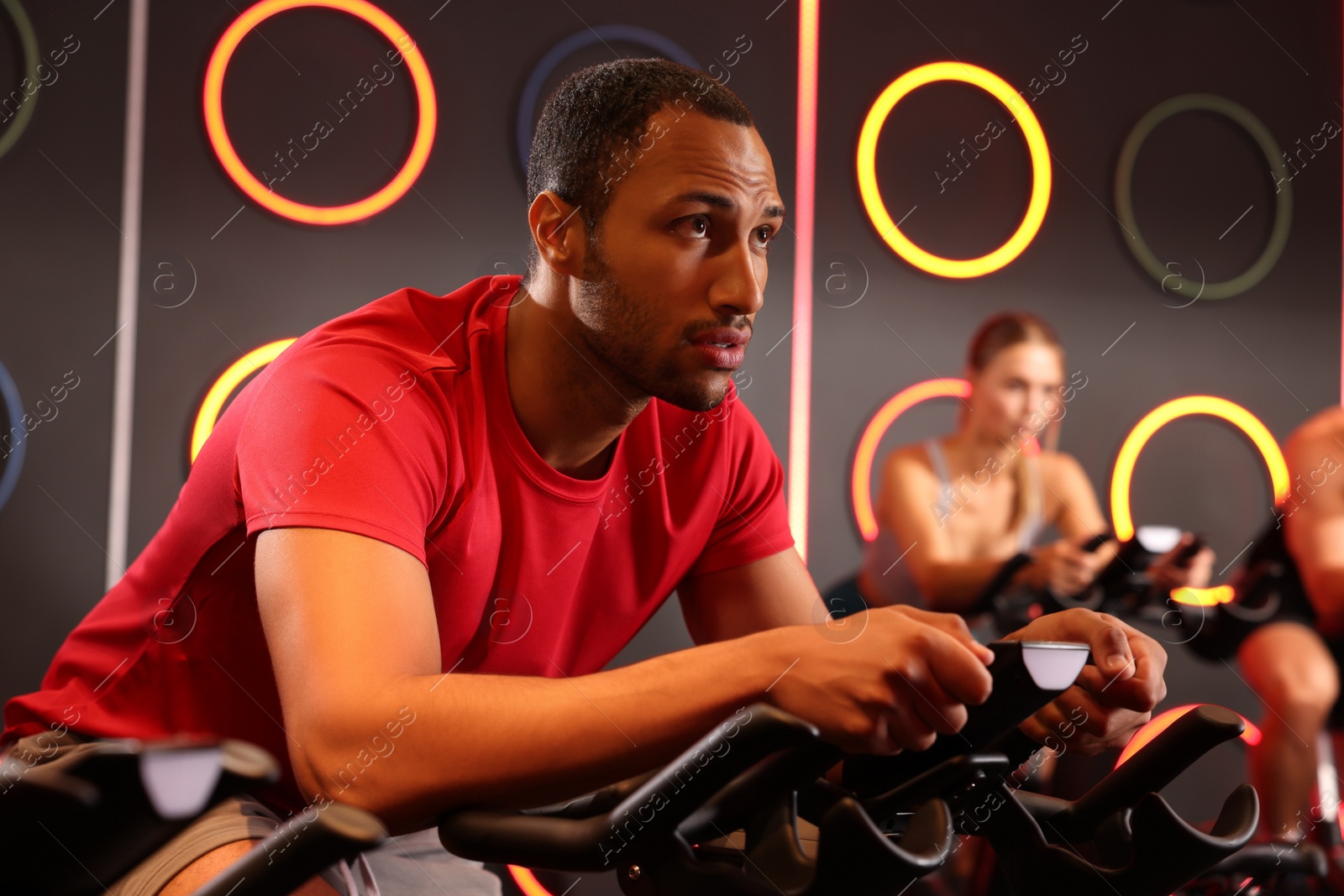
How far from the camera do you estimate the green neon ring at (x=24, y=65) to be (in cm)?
211

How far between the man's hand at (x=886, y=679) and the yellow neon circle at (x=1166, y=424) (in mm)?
2410

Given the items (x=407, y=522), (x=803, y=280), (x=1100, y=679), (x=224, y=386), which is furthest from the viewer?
(x=803, y=280)

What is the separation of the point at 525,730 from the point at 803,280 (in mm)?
2034

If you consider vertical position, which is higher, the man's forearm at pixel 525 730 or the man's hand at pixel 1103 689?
the man's forearm at pixel 525 730

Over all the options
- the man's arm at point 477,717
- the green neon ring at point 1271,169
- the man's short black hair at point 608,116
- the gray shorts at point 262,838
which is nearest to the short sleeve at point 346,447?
the man's arm at point 477,717

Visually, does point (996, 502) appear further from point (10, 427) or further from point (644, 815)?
point (644, 815)

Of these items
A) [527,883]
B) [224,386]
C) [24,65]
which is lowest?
[527,883]

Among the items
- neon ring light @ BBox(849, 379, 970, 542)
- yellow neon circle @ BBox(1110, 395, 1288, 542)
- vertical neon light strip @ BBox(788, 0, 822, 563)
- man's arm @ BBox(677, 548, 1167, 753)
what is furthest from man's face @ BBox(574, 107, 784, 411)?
yellow neon circle @ BBox(1110, 395, 1288, 542)

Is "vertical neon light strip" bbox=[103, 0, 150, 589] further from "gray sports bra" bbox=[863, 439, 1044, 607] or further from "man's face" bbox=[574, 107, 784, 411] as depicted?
"gray sports bra" bbox=[863, 439, 1044, 607]

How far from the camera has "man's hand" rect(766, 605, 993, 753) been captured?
73 cm

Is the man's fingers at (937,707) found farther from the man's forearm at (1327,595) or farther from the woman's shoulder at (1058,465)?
the man's forearm at (1327,595)

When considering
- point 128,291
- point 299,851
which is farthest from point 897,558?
point 299,851

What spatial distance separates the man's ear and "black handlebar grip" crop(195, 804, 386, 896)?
33.9 inches

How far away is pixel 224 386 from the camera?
2201 millimetres
